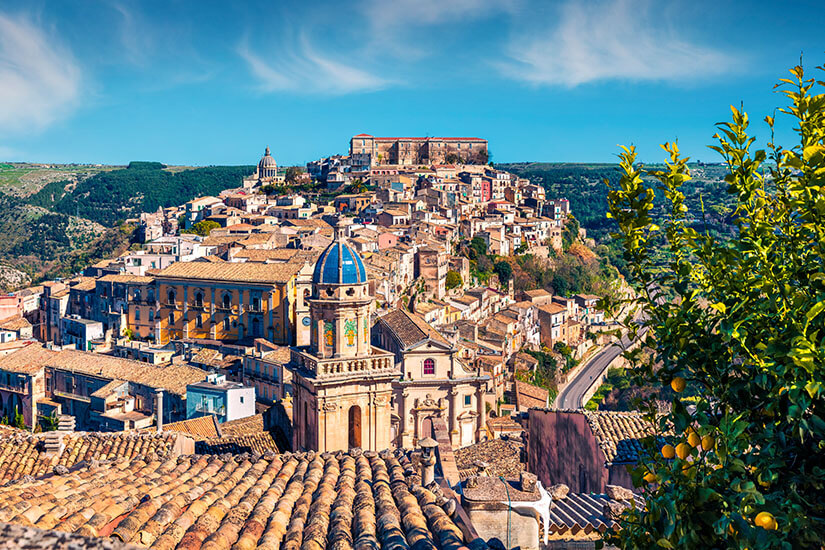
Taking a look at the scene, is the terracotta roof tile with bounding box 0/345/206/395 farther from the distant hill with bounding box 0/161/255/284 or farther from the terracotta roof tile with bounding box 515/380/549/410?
the distant hill with bounding box 0/161/255/284

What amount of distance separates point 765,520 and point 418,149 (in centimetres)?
12121

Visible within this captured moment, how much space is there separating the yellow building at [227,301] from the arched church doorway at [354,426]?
76.9ft

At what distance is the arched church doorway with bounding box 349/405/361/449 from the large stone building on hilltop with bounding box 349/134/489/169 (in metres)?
100

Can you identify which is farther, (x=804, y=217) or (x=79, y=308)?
(x=79, y=308)

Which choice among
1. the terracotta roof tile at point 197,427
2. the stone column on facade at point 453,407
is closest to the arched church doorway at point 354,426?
the terracotta roof tile at point 197,427

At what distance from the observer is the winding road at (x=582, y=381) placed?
178 ft

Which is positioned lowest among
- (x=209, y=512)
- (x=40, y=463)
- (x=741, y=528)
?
(x=40, y=463)

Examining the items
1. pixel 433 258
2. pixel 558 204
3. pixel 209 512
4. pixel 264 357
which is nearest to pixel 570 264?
pixel 558 204

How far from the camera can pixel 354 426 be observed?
1867 centimetres

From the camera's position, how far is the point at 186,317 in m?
44.9

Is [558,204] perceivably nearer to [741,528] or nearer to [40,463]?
[40,463]

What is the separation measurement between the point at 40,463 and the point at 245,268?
2932cm

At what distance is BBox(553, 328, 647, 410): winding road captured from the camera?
178 feet

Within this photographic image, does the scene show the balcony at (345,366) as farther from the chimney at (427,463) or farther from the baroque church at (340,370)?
the chimney at (427,463)
